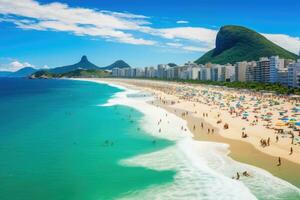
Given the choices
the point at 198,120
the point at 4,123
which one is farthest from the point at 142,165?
the point at 4,123

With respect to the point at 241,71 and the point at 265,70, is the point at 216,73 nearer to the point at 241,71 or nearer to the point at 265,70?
the point at 241,71

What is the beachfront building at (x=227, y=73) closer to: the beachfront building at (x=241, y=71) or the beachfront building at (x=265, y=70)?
the beachfront building at (x=241, y=71)

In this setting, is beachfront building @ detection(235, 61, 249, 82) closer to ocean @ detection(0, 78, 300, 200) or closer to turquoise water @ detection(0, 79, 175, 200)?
turquoise water @ detection(0, 79, 175, 200)

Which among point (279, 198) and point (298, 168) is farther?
point (298, 168)

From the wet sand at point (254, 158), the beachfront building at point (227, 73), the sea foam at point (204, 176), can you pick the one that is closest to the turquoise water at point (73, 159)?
the sea foam at point (204, 176)

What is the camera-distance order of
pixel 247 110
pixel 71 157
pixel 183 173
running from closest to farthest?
pixel 183 173 → pixel 71 157 → pixel 247 110

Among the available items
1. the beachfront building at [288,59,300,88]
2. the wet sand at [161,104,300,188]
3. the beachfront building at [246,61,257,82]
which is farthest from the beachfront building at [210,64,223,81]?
the wet sand at [161,104,300,188]

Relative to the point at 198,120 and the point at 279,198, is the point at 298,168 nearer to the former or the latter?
the point at 279,198

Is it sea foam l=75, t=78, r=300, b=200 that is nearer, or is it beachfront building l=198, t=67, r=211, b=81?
sea foam l=75, t=78, r=300, b=200
